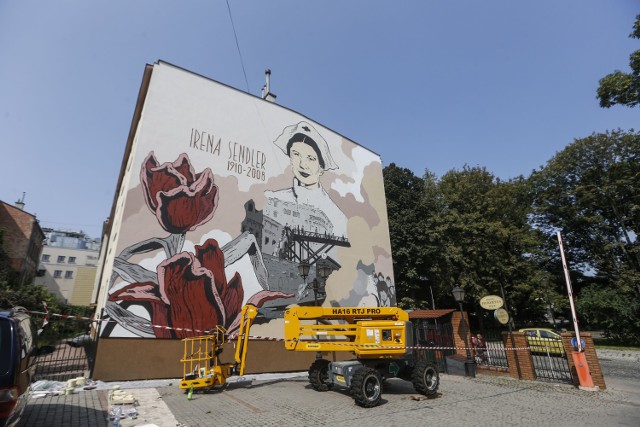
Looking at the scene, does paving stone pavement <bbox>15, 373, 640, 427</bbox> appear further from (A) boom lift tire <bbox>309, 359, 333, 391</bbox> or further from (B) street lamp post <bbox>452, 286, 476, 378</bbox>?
(B) street lamp post <bbox>452, 286, 476, 378</bbox>

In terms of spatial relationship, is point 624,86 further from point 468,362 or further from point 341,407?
point 341,407

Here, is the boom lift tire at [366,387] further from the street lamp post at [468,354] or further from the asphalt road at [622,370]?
the asphalt road at [622,370]

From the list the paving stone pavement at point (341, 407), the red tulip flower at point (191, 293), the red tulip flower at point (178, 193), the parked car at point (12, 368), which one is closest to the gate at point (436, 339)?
the paving stone pavement at point (341, 407)

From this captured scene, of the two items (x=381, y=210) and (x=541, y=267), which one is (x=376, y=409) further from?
(x=541, y=267)

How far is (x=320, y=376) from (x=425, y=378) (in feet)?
9.71

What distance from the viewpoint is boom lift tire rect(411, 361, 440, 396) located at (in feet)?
28.2

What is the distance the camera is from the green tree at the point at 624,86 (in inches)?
528

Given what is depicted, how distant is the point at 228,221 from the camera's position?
13.6m

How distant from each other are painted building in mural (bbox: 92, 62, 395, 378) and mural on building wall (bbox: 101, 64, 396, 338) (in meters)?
0.05

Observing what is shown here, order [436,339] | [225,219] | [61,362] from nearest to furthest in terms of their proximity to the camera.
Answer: [61,362]
[436,339]
[225,219]

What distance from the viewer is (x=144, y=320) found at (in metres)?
10.8

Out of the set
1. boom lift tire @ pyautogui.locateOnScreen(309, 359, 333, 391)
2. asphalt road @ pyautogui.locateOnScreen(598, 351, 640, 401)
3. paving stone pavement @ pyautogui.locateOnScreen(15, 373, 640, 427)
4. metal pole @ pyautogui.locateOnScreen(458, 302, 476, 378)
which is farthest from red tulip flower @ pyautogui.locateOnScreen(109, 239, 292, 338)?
asphalt road @ pyautogui.locateOnScreen(598, 351, 640, 401)

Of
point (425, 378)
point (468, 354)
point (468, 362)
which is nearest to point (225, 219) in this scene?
point (425, 378)

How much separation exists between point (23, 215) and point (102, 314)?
26.3 m
